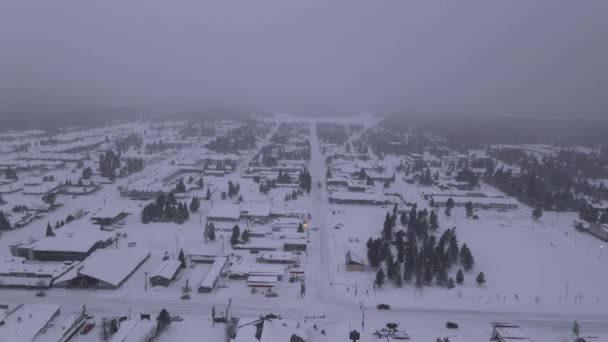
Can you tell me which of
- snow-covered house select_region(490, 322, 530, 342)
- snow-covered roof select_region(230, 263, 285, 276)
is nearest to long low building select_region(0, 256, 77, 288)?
snow-covered roof select_region(230, 263, 285, 276)

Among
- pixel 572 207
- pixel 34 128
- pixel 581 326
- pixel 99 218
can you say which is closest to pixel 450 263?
pixel 581 326

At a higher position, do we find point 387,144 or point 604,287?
point 387,144

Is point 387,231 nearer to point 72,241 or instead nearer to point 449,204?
point 449,204

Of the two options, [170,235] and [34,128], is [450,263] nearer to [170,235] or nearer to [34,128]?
[170,235]

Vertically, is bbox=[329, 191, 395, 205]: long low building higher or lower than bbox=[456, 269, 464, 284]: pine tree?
higher

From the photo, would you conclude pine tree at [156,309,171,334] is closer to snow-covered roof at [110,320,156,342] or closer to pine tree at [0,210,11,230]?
snow-covered roof at [110,320,156,342]

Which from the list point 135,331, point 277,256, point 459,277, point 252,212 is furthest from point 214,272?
point 459,277

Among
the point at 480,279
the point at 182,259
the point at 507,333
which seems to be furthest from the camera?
the point at 182,259

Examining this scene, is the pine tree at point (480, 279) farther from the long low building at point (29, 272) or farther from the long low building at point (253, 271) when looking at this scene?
the long low building at point (29, 272)
